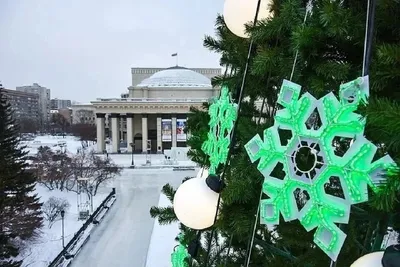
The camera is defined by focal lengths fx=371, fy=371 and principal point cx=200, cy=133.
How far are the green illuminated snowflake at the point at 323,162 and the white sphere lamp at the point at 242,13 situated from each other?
516 mm

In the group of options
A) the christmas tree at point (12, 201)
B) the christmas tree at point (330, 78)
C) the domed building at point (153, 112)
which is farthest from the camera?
the domed building at point (153, 112)

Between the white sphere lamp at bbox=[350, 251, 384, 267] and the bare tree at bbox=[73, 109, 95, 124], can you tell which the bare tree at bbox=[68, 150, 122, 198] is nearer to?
the white sphere lamp at bbox=[350, 251, 384, 267]

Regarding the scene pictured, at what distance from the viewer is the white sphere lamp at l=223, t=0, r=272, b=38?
4.49 feet

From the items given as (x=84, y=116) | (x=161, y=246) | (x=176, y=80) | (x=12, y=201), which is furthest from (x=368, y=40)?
(x=84, y=116)

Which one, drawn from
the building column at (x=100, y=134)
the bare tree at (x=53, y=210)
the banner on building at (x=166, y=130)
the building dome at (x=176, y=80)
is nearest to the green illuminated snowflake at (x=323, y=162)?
the bare tree at (x=53, y=210)

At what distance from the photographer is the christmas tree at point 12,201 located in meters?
10.5

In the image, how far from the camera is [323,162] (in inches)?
35.6

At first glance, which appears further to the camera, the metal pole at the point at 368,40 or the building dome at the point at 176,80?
the building dome at the point at 176,80

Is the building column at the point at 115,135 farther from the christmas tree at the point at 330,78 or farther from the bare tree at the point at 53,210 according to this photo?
the christmas tree at the point at 330,78

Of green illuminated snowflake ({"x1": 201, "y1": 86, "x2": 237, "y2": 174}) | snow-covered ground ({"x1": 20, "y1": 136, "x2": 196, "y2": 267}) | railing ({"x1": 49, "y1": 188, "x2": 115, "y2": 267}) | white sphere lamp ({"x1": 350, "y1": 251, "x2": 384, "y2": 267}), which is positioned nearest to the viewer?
white sphere lamp ({"x1": 350, "y1": 251, "x2": 384, "y2": 267})

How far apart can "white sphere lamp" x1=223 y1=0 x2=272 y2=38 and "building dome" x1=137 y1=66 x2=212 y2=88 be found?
1645 inches

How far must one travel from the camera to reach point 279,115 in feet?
3.22

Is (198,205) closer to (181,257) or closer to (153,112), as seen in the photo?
(181,257)

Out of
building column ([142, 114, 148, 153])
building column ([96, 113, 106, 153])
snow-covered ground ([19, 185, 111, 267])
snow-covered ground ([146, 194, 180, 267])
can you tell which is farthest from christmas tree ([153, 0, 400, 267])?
building column ([142, 114, 148, 153])
